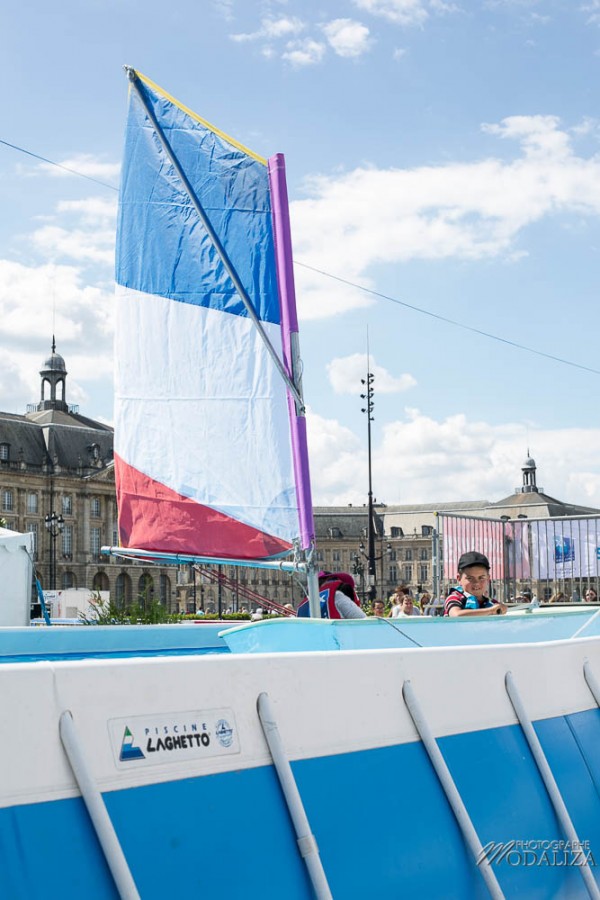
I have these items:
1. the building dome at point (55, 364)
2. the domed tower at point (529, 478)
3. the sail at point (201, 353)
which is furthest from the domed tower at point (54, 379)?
the sail at point (201, 353)

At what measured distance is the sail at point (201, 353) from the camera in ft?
21.9

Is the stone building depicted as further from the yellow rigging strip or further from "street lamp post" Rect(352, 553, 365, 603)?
the yellow rigging strip

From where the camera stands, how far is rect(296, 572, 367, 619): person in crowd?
16.0 feet

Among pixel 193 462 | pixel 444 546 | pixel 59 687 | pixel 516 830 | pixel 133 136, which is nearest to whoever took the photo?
pixel 59 687

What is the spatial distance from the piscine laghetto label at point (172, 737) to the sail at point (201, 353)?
4.05 meters

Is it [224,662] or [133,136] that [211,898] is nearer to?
[224,662]

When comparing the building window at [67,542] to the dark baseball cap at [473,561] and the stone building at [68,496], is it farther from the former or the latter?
the dark baseball cap at [473,561]

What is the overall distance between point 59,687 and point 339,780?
847mm

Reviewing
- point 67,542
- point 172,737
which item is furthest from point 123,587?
point 172,737

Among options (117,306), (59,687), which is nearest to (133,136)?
(117,306)

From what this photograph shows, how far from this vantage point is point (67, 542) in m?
109

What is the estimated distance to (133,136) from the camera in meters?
7.50

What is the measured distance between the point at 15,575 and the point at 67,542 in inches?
3765

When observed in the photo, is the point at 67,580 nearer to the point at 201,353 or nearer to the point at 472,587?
the point at 201,353
